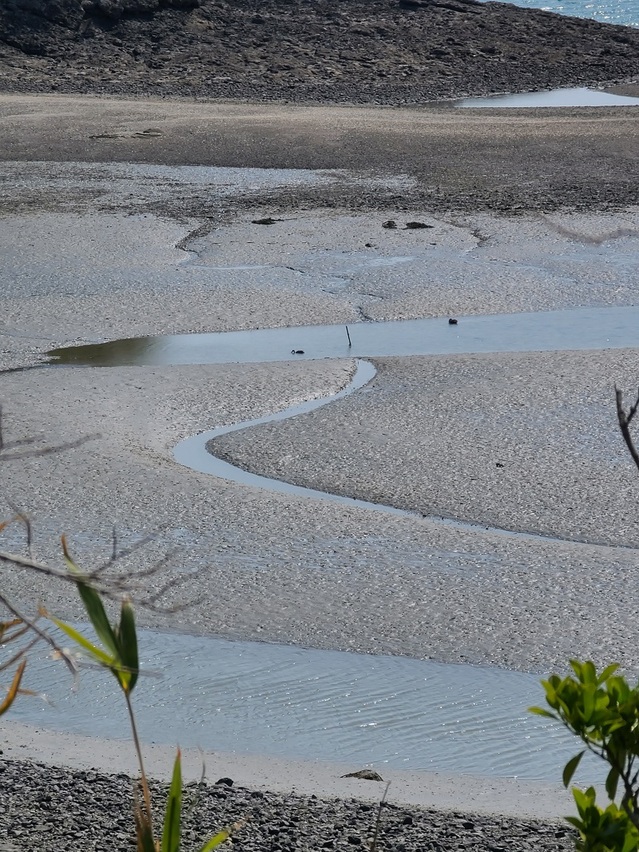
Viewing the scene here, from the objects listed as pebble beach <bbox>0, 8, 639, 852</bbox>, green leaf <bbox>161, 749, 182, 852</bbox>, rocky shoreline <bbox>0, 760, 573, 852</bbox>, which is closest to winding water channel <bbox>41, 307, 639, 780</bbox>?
pebble beach <bbox>0, 8, 639, 852</bbox>

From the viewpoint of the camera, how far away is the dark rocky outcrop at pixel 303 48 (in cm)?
2477

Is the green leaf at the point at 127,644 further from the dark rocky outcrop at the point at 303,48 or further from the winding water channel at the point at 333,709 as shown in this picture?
the dark rocky outcrop at the point at 303,48

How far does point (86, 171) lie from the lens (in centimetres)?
1581

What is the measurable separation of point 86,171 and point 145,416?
916 centimetres

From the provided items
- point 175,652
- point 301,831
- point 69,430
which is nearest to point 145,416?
point 69,430

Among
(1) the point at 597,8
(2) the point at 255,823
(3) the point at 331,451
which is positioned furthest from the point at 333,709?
(1) the point at 597,8

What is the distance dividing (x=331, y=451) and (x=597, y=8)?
6879 centimetres

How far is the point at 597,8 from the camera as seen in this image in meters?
70.1

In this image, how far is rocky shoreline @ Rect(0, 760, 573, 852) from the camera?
321 centimetres

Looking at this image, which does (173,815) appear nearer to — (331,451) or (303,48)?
(331,451)

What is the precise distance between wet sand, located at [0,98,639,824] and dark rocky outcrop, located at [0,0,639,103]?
12352 mm

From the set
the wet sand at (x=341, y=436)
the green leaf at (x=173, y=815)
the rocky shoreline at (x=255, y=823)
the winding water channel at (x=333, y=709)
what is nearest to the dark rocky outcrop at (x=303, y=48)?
the wet sand at (x=341, y=436)

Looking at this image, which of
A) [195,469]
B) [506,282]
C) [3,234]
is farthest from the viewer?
[3,234]

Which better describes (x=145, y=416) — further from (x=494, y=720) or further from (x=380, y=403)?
(x=494, y=720)
